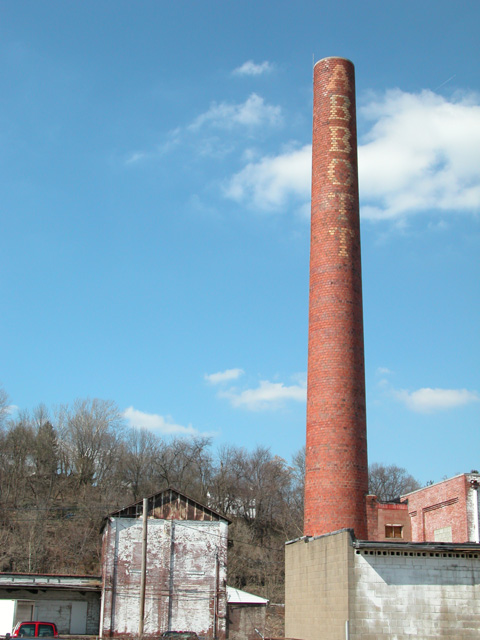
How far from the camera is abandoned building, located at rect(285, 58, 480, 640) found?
645 inches

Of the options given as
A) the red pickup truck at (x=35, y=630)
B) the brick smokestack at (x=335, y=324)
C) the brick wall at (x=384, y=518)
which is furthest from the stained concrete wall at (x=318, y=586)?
the red pickup truck at (x=35, y=630)

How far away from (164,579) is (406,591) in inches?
622

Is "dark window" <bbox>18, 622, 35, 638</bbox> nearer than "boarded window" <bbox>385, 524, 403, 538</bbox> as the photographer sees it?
No

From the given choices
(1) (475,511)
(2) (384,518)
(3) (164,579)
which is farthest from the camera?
(3) (164,579)

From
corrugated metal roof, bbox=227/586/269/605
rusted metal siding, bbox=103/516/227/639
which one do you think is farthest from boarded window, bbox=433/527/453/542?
corrugated metal roof, bbox=227/586/269/605

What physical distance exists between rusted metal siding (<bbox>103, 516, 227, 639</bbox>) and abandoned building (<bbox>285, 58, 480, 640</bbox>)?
857 centimetres

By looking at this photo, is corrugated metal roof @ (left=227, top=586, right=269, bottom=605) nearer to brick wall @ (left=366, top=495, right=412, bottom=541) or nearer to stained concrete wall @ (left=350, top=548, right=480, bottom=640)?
brick wall @ (left=366, top=495, right=412, bottom=541)

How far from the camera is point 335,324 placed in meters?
22.9

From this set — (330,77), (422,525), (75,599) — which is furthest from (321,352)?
(75,599)

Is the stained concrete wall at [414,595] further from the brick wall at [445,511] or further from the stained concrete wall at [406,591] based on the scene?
the brick wall at [445,511]

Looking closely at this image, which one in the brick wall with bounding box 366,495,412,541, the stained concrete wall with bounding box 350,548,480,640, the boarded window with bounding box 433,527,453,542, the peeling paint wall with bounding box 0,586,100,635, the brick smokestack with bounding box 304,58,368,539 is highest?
the brick smokestack with bounding box 304,58,368,539

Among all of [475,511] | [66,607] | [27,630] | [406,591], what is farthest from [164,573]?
[406,591]

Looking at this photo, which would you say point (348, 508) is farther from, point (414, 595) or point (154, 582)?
point (154, 582)

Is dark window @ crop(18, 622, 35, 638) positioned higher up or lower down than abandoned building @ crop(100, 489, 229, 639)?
lower down
